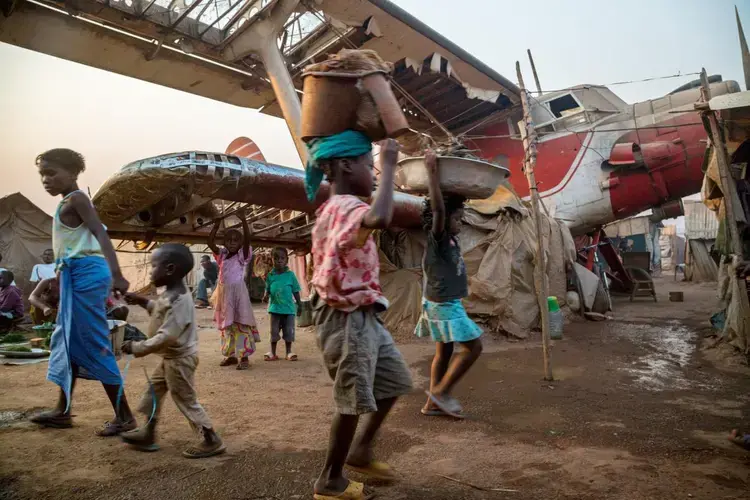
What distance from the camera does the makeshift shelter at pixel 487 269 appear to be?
24.4 ft

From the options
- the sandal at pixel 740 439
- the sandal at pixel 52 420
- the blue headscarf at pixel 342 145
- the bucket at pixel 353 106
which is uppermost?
the bucket at pixel 353 106

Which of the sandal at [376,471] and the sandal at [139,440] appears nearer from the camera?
the sandal at [376,471]

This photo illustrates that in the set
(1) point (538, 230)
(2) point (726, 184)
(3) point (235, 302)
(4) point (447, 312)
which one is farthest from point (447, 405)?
(2) point (726, 184)

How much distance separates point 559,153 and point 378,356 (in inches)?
426

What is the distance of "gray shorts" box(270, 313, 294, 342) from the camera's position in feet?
20.3

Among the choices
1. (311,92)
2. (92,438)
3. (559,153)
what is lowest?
(92,438)

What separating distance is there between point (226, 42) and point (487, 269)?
6367mm

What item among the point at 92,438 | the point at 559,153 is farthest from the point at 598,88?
the point at 92,438

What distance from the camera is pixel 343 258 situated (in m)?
1.81

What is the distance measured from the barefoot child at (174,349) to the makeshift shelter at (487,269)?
529 centimetres

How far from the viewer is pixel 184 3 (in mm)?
7348

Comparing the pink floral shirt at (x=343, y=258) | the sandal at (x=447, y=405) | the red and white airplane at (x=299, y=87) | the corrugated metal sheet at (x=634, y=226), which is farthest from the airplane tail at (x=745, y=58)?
the corrugated metal sheet at (x=634, y=226)

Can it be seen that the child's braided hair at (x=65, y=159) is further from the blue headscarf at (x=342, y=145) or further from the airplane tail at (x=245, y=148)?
the airplane tail at (x=245, y=148)

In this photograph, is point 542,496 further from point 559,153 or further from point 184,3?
point 559,153
